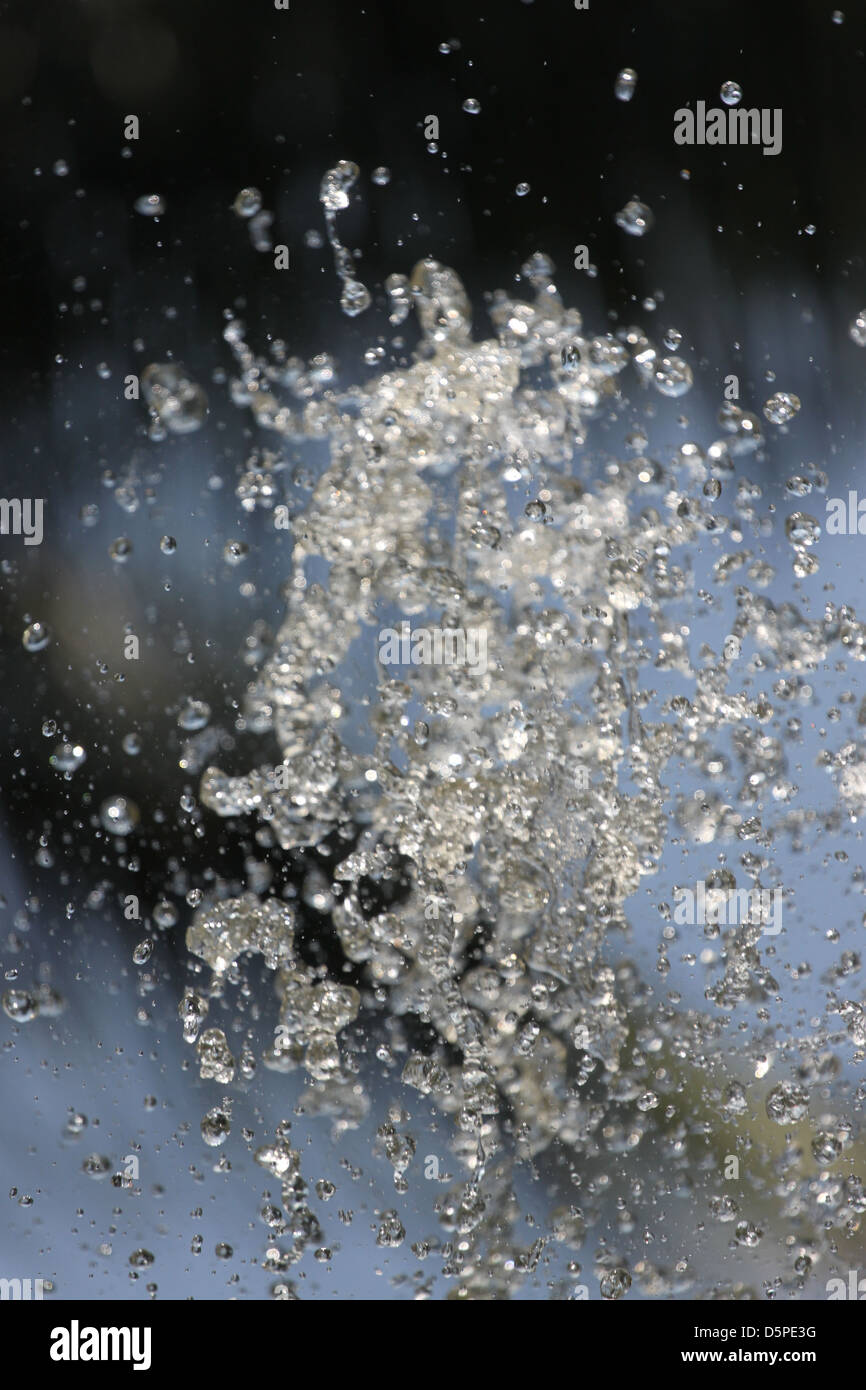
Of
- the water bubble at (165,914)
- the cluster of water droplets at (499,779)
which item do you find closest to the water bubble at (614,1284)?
the cluster of water droplets at (499,779)

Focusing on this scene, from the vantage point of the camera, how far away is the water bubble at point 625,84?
Answer: 4.31ft

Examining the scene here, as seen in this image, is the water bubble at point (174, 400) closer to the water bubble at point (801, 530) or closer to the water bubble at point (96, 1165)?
the water bubble at point (801, 530)

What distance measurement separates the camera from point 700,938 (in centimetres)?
121

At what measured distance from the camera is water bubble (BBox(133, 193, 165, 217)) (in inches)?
48.4

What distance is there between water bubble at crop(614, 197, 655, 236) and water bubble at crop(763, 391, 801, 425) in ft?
0.73

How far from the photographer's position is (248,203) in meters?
1.23

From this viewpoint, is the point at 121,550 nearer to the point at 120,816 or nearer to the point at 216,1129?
the point at 120,816

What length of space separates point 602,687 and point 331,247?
503mm

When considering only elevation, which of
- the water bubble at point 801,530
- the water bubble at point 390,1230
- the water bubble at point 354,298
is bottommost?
the water bubble at point 390,1230

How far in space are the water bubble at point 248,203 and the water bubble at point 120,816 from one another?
581 mm

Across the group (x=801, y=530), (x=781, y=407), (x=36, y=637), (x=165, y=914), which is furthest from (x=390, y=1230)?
(x=781, y=407)

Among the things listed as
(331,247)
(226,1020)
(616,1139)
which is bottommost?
(616,1139)

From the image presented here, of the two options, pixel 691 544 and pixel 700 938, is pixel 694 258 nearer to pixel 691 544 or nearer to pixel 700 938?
pixel 691 544

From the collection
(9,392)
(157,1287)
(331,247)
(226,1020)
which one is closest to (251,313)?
(331,247)
